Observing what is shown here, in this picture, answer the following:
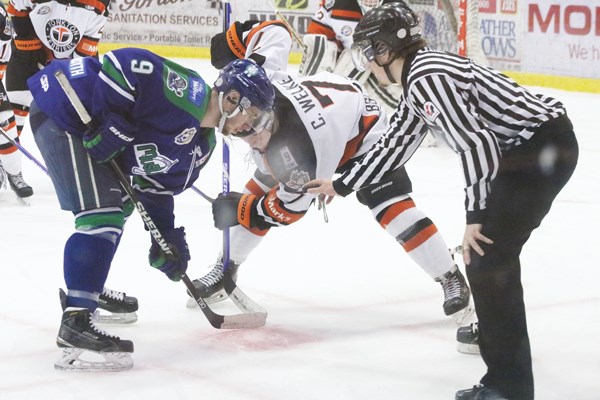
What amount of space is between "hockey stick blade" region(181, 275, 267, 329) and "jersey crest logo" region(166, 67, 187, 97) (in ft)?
2.03

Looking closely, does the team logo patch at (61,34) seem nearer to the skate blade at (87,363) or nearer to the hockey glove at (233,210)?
the hockey glove at (233,210)

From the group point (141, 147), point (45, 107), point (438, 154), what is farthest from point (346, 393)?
point (438, 154)

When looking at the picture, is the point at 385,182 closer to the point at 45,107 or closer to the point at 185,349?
the point at 185,349

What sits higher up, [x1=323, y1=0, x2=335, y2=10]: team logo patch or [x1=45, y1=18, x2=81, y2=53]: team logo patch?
[x1=323, y1=0, x2=335, y2=10]: team logo patch

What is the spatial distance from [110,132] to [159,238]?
17.1 inches

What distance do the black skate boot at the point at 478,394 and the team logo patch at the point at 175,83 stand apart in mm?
998

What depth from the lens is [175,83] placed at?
2846 mm

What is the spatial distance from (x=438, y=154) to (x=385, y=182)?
3414 millimetres

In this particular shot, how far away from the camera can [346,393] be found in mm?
2783

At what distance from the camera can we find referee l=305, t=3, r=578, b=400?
8.18ft

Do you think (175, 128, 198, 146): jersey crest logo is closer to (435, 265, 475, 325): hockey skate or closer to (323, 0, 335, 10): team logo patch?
(435, 265, 475, 325): hockey skate

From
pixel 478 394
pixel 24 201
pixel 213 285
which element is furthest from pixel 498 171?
pixel 24 201

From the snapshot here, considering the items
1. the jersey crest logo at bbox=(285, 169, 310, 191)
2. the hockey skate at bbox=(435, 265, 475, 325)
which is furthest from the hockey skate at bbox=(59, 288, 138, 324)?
the hockey skate at bbox=(435, 265, 475, 325)

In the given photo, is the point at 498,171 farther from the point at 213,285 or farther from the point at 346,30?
the point at 346,30
